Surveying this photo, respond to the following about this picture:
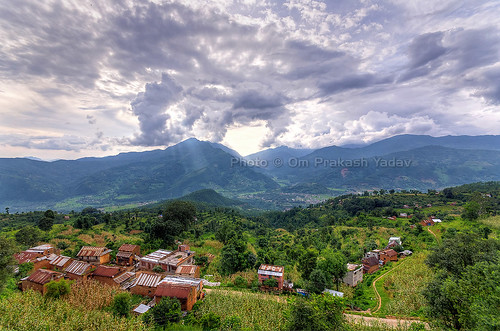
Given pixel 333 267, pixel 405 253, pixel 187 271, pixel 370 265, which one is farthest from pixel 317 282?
pixel 405 253

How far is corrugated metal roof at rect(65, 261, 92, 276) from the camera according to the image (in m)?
27.1

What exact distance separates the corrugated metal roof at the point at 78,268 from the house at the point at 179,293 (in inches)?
460

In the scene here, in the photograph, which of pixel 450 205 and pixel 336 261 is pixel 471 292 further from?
pixel 450 205

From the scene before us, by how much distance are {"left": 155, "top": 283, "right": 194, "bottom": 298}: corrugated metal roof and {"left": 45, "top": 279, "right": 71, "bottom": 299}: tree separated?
9.16m

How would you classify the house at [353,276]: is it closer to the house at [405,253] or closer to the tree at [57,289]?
the house at [405,253]

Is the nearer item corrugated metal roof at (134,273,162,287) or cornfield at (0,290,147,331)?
cornfield at (0,290,147,331)

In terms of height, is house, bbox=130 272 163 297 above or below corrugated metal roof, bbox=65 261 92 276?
below

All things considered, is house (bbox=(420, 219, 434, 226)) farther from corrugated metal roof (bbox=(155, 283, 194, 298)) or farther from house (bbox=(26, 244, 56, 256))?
house (bbox=(26, 244, 56, 256))

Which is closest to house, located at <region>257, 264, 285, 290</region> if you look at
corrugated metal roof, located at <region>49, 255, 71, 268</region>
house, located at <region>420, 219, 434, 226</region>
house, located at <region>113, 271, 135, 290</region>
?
house, located at <region>113, 271, 135, 290</region>

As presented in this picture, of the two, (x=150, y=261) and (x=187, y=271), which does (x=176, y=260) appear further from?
(x=187, y=271)

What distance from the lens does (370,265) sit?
40969mm

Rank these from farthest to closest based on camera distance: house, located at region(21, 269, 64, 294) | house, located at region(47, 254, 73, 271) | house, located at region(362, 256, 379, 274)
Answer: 1. house, located at region(362, 256, 379, 274)
2. house, located at region(47, 254, 73, 271)
3. house, located at region(21, 269, 64, 294)

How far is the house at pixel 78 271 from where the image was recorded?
2683 centimetres

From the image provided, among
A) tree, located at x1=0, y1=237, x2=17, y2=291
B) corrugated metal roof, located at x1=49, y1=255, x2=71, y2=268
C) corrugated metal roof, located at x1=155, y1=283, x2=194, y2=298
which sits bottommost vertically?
corrugated metal roof, located at x1=155, y1=283, x2=194, y2=298
